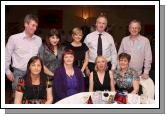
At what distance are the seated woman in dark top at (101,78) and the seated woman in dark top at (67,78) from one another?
0.13 meters

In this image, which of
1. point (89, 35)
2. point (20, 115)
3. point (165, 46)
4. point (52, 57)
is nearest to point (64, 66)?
point (52, 57)

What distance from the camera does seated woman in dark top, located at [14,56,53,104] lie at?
3.53m

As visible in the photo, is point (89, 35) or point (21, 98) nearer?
point (21, 98)

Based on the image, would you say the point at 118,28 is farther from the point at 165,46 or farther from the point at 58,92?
the point at 58,92

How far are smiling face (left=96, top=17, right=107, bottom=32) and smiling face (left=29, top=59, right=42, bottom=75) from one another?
781 mm

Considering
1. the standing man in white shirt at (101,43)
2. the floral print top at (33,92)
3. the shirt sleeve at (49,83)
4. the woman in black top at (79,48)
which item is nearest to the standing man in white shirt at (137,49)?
the standing man in white shirt at (101,43)

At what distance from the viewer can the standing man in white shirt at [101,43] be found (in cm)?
374

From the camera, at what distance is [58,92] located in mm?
3561

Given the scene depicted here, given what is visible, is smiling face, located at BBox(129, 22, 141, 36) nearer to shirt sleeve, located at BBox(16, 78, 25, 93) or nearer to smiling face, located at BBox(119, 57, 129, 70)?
smiling face, located at BBox(119, 57, 129, 70)

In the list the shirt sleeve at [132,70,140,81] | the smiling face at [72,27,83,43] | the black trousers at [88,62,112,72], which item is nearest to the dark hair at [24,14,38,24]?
the smiling face at [72,27,83,43]

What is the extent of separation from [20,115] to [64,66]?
0.72 m

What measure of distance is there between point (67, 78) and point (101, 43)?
1.91 ft

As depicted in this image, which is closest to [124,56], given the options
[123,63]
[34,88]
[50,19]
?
[123,63]

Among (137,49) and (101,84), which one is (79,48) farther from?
(137,49)
